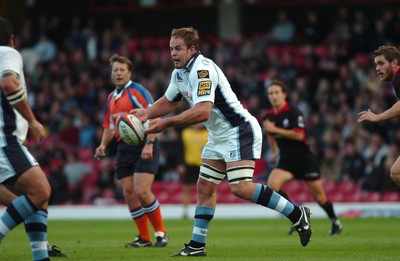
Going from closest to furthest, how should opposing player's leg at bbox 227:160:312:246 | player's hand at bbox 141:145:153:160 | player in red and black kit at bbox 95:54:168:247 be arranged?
1. opposing player's leg at bbox 227:160:312:246
2. player's hand at bbox 141:145:153:160
3. player in red and black kit at bbox 95:54:168:247

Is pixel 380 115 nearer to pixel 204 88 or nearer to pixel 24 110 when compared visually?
pixel 204 88

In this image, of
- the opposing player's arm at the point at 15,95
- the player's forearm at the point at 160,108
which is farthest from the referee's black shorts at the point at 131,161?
the opposing player's arm at the point at 15,95

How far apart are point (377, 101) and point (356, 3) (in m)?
7.13

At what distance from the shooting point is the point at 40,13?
31562 millimetres

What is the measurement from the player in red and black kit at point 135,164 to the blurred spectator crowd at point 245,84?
890cm

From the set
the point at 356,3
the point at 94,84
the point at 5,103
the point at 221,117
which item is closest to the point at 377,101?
the point at 356,3

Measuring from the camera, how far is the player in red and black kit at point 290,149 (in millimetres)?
13547

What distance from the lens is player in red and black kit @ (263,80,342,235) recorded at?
13.5m

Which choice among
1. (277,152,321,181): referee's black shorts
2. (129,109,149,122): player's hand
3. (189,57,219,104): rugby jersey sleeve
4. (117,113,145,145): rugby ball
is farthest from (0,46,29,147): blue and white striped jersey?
(277,152,321,181): referee's black shorts

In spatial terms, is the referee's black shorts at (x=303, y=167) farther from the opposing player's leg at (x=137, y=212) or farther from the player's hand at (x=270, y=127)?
the opposing player's leg at (x=137, y=212)

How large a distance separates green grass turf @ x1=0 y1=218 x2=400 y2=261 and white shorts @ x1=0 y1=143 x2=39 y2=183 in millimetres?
2117

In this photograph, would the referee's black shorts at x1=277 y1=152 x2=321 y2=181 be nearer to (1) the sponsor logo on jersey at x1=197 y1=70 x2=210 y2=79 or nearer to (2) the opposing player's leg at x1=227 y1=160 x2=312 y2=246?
(2) the opposing player's leg at x1=227 y1=160 x2=312 y2=246

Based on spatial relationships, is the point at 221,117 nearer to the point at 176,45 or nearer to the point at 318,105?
the point at 176,45

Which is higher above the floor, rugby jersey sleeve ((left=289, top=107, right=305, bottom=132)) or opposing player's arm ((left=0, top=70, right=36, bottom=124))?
opposing player's arm ((left=0, top=70, right=36, bottom=124))
